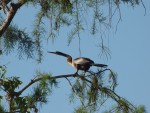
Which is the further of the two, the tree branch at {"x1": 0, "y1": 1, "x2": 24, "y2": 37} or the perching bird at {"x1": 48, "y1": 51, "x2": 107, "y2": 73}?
the tree branch at {"x1": 0, "y1": 1, "x2": 24, "y2": 37}

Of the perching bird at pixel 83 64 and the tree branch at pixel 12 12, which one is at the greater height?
the tree branch at pixel 12 12

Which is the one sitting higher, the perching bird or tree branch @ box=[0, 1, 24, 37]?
tree branch @ box=[0, 1, 24, 37]

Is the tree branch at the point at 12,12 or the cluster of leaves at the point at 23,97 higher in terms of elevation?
the tree branch at the point at 12,12

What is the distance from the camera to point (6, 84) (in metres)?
2.66

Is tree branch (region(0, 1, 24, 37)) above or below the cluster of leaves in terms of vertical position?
above

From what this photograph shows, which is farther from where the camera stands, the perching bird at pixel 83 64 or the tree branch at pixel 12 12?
the tree branch at pixel 12 12

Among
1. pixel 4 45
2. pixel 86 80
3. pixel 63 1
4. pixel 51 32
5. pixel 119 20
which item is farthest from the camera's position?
pixel 4 45

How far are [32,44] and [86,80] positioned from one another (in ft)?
2.79

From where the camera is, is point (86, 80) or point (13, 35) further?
point (13, 35)

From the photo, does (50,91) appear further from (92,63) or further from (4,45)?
(4,45)

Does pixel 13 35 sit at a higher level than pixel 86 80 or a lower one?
higher

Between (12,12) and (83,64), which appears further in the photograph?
(12,12)

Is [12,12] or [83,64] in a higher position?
[12,12]

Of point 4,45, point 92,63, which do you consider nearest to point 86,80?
point 92,63
